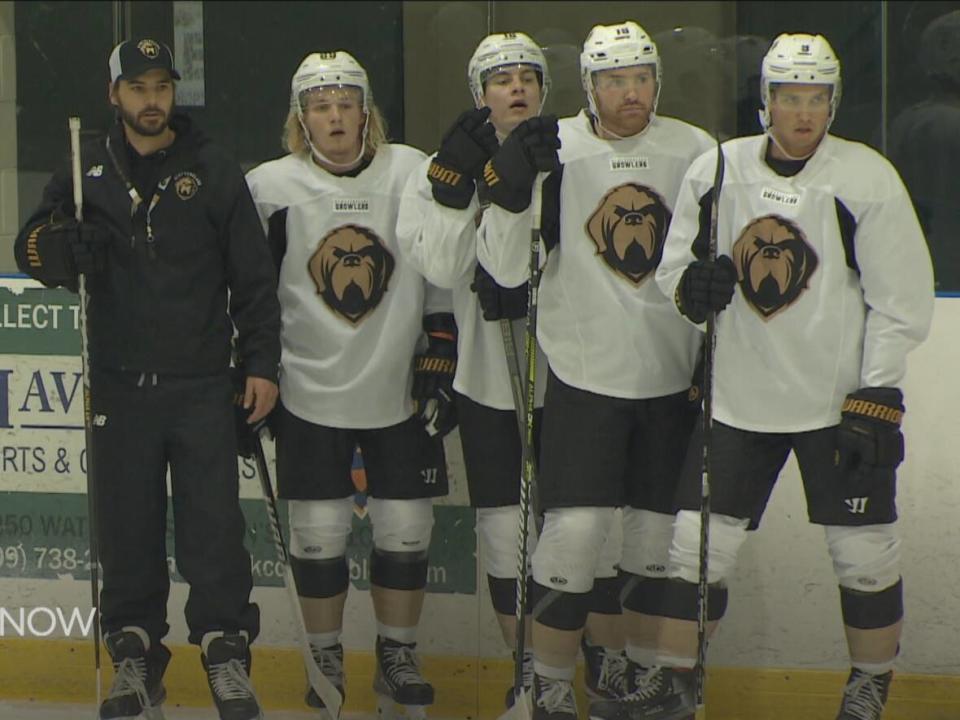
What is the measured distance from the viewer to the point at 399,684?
11.8 ft

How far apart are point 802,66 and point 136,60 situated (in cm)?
131

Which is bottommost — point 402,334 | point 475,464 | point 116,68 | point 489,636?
point 489,636

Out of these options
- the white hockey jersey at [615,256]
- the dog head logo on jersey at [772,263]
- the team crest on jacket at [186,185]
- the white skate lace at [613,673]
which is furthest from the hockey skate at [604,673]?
the team crest on jacket at [186,185]

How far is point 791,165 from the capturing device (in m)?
3.22

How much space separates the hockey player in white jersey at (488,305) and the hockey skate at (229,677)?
1.88ft

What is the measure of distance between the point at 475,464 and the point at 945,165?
1.32 m

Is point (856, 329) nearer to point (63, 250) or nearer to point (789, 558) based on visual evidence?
point (789, 558)

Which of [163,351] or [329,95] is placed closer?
[163,351]

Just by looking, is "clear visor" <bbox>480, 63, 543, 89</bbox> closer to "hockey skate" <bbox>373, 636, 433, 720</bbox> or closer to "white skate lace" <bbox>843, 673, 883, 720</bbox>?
"hockey skate" <bbox>373, 636, 433, 720</bbox>

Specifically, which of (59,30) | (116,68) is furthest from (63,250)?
(59,30)

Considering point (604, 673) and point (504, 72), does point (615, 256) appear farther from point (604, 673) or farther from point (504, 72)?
point (604, 673)

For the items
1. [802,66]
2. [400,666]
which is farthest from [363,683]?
[802,66]

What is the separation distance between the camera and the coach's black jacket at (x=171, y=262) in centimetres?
334

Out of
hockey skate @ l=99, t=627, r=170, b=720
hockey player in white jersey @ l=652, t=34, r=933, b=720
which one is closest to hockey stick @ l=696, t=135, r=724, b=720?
hockey player in white jersey @ l=652, t=34, r=933, b=720
